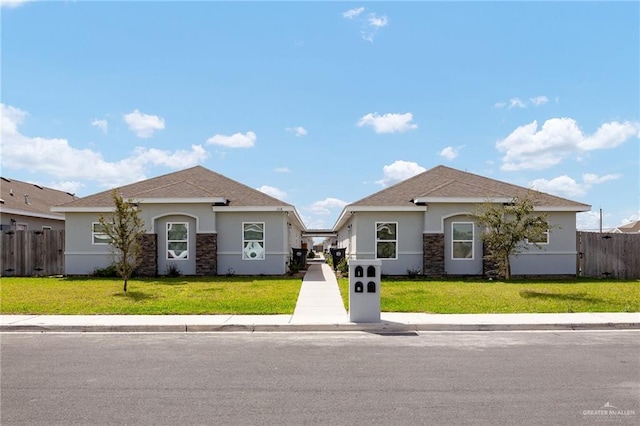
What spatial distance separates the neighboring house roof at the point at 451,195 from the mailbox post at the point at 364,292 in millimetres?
9698

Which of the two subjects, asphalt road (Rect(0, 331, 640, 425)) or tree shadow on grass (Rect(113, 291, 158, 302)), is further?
tree shadow on grass (Rect(113, 291, 158, 302))

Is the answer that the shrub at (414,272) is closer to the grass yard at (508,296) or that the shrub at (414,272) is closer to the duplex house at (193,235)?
the grass yard at (508,296)

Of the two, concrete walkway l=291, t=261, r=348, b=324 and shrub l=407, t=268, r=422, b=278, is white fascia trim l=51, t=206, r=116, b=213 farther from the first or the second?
shrub l=407, t=268, r=422, b=278

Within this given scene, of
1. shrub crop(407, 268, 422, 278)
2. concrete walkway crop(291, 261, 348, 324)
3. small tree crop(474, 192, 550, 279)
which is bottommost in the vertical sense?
concrete walkway crop(291, 261, 348, 324)

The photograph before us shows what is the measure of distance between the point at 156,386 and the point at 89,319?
583cm

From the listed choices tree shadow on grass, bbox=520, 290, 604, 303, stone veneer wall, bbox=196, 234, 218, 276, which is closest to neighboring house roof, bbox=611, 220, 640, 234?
tree shadow on grass, bbox=520, 290, 604, 303

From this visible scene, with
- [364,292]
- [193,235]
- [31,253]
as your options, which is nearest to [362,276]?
[364,292]

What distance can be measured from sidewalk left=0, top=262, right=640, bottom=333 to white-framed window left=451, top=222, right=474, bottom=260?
9.05 meters

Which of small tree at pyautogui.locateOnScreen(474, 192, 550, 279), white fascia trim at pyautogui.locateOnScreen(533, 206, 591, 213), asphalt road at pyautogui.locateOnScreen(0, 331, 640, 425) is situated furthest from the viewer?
white fascia trim at pyautogui.locateOnScreen(533, 206, 591, 213)

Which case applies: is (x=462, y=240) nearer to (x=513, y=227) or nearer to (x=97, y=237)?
(x=513, y=227)

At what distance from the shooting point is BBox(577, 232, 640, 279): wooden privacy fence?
69.4 ft

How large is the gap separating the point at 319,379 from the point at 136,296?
32.8ft

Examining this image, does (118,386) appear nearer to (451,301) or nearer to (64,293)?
(451,301)

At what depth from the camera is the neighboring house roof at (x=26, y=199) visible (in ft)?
83.4
